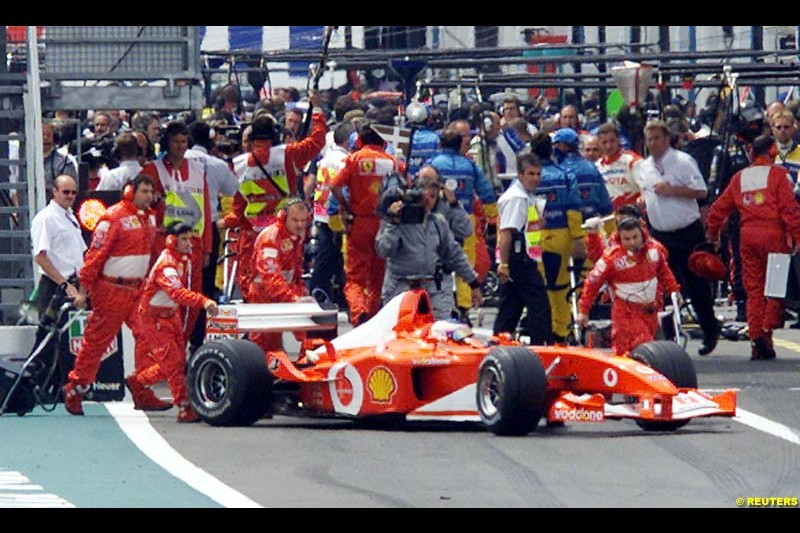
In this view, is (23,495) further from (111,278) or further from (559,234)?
(559,234)

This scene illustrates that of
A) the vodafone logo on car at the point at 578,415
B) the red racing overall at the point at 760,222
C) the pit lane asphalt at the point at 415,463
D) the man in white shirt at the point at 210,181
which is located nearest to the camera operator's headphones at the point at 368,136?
the man in white shirt at the point at 210,181

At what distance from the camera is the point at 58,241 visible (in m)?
15.7

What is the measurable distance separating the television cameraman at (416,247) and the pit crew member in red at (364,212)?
1.51m

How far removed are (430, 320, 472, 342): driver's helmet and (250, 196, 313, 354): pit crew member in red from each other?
193 centimetres

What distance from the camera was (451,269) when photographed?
15.7m

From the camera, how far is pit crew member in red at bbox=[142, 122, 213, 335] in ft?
53.7

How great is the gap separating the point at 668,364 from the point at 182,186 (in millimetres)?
5066

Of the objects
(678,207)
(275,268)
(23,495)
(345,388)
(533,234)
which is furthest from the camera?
(678,207)

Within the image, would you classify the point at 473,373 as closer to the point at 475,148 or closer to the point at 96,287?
the point at 96,287

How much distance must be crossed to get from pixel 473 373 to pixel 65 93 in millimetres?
8986

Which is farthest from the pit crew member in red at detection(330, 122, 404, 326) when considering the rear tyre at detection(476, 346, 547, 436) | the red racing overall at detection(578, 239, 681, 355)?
the rear tyre at detection(476, 346, 547, 436)

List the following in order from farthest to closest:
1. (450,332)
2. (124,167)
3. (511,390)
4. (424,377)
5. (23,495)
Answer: (124,167)
(450,332)
(424,377)
(511,390)
(23,495)
